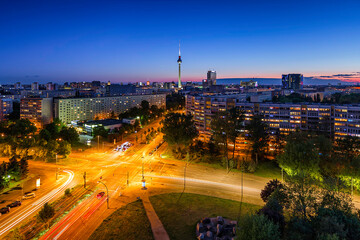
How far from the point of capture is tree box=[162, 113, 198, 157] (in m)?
56.3

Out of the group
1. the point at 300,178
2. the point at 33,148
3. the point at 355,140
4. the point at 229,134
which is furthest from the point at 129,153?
the point at 355,140

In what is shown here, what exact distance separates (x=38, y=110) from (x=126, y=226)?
84.4m

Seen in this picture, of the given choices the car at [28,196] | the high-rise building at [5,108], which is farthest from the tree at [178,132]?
the high-rise building at [5,108]

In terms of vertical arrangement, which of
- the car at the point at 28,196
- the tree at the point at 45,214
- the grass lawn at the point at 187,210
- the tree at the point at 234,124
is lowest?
the grass lawn at the point at 187,210

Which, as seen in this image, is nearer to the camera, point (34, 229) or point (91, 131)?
point (34, 229)

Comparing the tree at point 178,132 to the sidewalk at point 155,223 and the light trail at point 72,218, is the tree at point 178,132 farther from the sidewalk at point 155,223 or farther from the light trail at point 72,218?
the light trail at point 72,218

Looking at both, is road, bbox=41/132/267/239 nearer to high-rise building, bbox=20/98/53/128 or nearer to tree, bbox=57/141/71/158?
tree, bbox=57/141/71/158

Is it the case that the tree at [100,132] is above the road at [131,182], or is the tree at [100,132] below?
above

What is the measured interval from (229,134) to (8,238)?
3906cm

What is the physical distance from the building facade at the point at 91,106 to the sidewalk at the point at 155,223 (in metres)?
76.7

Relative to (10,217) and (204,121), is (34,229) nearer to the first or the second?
(10,217)

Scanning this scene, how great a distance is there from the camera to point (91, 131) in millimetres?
76688

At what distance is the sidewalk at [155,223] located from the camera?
78.0 ft

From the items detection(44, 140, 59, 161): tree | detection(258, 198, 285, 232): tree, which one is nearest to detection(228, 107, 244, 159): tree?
detection(258, 198, 285, 232): tree
